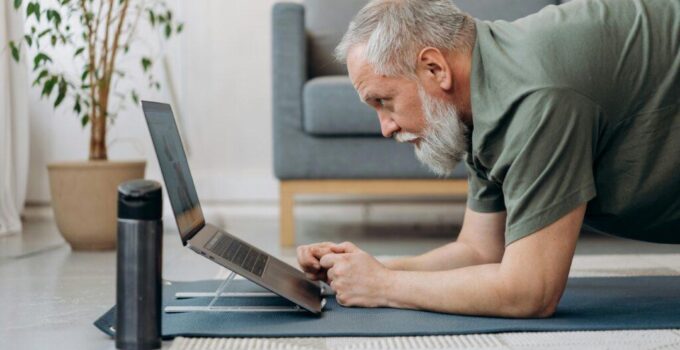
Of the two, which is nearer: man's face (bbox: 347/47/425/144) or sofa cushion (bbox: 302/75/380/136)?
man's face (bbox: 347/47/425/144)

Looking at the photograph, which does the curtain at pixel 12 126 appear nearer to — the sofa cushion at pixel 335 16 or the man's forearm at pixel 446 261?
the sofa cushion at pixel 335 16

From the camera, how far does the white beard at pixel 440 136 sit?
144 cm

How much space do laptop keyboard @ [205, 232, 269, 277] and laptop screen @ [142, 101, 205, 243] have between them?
4 cm

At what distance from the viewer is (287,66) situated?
2.76 m

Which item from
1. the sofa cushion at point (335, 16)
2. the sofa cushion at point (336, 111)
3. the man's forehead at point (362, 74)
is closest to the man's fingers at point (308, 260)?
the man's forehead at point (362, 74)

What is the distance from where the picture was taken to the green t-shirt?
129 centimetres

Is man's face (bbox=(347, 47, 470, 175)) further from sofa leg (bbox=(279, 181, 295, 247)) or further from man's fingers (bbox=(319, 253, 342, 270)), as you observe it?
sofa leg (bbox=(279, 181, 295, 247))

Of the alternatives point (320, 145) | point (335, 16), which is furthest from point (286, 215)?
point (335, 16)

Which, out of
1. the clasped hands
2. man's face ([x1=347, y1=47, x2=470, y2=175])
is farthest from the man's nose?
the clasped hands

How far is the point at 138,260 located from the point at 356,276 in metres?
0.40

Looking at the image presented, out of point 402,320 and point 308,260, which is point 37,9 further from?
point 402,320

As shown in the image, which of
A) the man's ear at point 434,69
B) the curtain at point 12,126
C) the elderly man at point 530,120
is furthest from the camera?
the curtain at point 12,126

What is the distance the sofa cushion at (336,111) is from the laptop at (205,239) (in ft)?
3.36

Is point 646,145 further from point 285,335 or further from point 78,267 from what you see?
point 78,267
